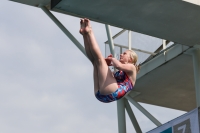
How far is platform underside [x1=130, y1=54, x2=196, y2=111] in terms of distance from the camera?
15481 mm

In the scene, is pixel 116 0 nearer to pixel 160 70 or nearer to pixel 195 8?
pixel 195 8

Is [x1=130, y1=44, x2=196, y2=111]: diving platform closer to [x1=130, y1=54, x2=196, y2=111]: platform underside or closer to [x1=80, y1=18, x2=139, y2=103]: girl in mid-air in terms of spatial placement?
[x1=130, y1=54, x2=196, y2=111]: platform underside

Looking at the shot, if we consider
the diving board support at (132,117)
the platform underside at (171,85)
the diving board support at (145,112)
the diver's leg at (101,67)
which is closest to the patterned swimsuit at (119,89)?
the diver's leg at (101,67)

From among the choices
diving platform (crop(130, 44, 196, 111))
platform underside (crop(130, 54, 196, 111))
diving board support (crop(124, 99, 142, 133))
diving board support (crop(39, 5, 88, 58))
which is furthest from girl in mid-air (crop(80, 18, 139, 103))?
diving board support (crop(124, 99, 142, 133))

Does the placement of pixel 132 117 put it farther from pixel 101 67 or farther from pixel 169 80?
pixel 101 67

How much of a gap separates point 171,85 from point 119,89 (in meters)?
8.62

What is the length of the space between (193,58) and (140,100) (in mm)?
3846

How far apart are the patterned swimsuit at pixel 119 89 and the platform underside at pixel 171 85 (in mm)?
6557

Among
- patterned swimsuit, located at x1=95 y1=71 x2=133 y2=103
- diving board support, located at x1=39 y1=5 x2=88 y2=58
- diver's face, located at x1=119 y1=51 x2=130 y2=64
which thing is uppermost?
diving board support, located at x1=39 y1=5 x2=88 y2=58

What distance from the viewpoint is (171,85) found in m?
16.6

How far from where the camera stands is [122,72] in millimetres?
8531

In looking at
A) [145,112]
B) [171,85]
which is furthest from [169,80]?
[145,112]

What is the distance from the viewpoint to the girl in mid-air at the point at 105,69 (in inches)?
313

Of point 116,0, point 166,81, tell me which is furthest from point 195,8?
point 166,81
